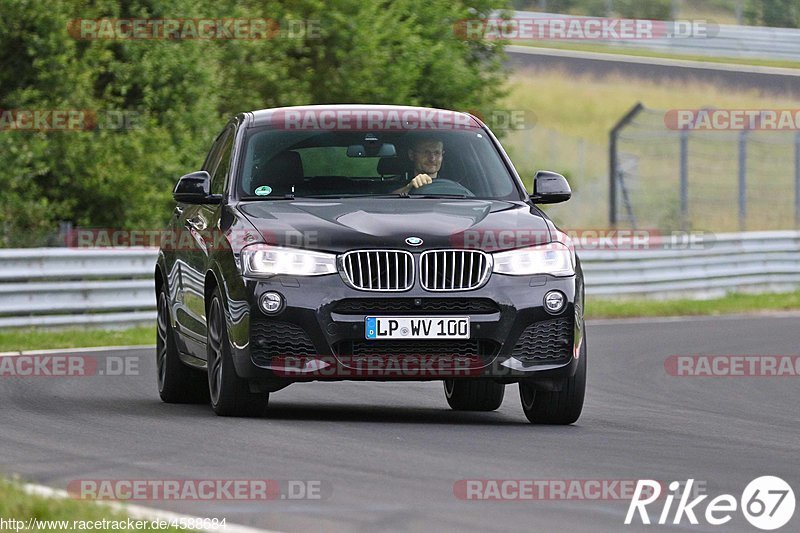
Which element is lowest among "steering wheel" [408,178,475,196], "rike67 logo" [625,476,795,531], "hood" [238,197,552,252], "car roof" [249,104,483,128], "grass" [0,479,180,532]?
"rike67 logo" [625,476,795,531]

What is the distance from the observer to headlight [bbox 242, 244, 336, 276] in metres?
9.99

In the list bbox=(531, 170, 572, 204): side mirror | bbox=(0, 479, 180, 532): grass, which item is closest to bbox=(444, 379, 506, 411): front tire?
bbox=(531, 170, 572, 204): side mirror

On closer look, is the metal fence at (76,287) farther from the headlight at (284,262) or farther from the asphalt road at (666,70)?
the asphalt road at (666,70)

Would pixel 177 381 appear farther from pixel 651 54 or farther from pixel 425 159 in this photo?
pixel 651 54

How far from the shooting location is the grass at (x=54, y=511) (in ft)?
21.4

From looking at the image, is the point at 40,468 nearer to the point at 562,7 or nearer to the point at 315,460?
the point at 315,460

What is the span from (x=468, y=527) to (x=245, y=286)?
11.8 ft

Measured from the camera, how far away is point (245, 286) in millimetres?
10055

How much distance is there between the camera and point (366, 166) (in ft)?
36.5

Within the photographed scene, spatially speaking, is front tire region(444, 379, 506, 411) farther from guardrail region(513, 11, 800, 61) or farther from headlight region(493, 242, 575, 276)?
guardrail region(513, 11, 800, 61)

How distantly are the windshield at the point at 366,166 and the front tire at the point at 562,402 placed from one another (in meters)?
1.21

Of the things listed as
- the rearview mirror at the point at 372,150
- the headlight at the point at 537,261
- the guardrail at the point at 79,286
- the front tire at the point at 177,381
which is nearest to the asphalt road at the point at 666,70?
the guardrail at the point at 79,286

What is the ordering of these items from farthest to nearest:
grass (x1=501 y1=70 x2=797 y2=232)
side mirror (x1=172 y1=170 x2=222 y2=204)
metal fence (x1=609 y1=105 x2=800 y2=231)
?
grass (x1=501 y1=70 x2=797 y2=232) → metal fence (x1=609 y1=105 x2=800 y2=231) → side mirror (x1=172 y1=170 x2=222 y2=204)

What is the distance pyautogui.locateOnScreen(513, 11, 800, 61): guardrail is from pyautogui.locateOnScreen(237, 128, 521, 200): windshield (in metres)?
41.2
